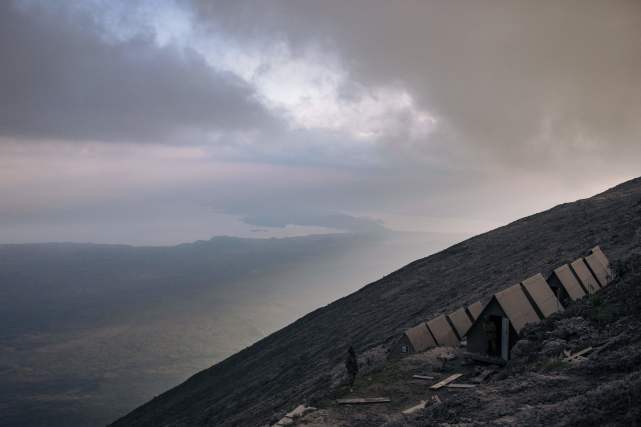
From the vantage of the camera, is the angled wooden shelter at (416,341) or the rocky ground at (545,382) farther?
the angled wooden shelter at (416,341)

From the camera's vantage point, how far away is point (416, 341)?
92.1 feet

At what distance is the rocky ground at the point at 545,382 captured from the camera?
11273 mm

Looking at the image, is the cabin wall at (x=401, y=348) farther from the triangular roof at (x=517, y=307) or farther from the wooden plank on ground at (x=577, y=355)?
the wooden plank on ground at (x=577, y=355)

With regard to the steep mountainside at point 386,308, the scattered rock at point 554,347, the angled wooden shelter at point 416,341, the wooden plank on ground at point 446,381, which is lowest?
the scattered rock at point 554,347

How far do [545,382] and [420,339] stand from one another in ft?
45.7

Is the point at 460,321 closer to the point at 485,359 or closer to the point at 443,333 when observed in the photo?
the point at 443,333

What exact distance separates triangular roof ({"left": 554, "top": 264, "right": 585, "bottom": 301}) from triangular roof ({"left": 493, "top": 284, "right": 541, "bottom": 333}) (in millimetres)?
3951

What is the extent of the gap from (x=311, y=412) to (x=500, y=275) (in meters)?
29.0

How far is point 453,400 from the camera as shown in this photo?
48.9 feet

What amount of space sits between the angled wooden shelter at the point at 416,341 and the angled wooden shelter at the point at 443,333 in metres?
0.29

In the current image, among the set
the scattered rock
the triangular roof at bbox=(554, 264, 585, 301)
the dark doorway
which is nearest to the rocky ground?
the scattered rock

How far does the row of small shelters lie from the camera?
2286 cm

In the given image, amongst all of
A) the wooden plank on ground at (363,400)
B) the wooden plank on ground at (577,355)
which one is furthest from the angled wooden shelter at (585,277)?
the wooden plank on ground at (363,400)

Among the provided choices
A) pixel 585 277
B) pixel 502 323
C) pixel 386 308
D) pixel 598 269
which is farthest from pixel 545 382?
pixel 386 308
